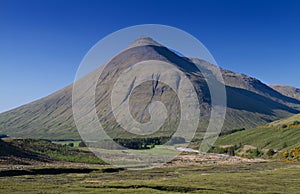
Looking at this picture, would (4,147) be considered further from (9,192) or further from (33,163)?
(9,192)

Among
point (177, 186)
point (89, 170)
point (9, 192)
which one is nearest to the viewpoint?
point (9, 192)

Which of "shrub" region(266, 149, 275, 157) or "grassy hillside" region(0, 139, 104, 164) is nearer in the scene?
"grassy hillside" region(0, 139, 104, 164)

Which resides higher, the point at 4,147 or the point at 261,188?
the point at 4,147

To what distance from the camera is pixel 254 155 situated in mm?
194750

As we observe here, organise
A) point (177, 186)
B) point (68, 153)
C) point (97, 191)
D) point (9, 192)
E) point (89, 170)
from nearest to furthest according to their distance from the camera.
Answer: point (9, 192) < point (97, 191) < point (177, 186) < point (89, 170) < point (68, 153)

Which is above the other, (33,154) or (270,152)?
(33,154)

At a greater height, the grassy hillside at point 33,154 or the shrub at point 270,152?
the grassy hillside at point 33,154

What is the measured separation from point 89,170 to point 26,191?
5066 centimetres

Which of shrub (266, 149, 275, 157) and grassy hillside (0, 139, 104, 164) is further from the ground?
grassy hillside (0, 139, 104, 164)

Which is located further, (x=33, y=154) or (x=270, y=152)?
(x=270, y=152)

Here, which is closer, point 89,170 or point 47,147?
point 89,170

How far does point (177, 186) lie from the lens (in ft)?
217

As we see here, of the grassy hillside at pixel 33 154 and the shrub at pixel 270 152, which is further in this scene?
the shrub at pixel 270 152

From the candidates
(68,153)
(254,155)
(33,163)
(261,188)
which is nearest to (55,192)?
(261,188)
